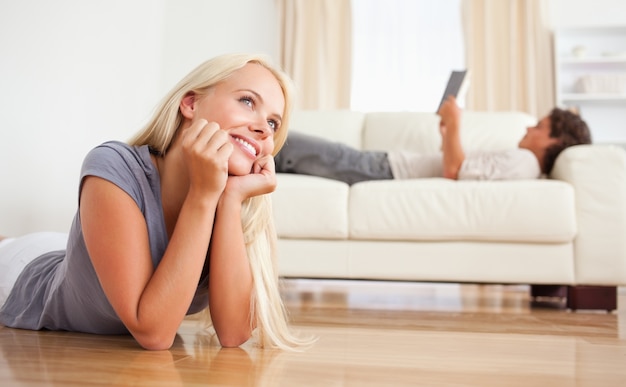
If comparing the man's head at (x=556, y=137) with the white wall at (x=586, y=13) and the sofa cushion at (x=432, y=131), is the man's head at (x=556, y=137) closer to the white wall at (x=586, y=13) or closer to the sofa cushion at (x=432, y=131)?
the sofa cushion at (x=432, y=131)

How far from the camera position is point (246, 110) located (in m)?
1.09

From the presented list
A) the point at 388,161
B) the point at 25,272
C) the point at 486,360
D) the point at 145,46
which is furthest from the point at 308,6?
the point at 486,360

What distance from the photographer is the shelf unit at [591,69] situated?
461 cm

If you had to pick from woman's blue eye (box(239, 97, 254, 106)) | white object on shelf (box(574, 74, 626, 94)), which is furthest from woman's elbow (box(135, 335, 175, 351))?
white object on shelf (box(574, 74, 626, 94))

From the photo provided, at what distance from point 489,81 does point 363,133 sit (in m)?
2.15

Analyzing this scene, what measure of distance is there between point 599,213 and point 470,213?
0.47 m

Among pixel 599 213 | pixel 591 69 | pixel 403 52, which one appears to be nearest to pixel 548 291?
pixel 599 213

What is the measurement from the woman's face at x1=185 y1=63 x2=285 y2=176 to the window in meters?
4.02

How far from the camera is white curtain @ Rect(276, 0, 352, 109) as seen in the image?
5.11 metres

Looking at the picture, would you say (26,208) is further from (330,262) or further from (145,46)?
(145,46)

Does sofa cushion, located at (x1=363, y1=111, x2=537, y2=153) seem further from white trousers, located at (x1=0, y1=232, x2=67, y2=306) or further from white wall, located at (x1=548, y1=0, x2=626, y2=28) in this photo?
white wall, located at (x1=548, y1=0, x2=626, y2=28)

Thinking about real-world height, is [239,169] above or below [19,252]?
above

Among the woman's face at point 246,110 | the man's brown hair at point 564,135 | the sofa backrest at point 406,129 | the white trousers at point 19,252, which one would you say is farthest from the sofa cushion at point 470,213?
the woman's face at point 246,110

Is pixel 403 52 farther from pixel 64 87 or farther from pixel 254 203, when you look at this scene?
pixel 254 203
